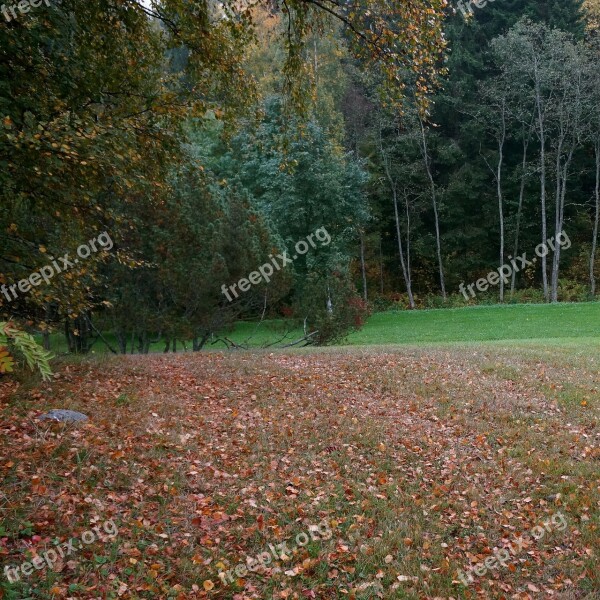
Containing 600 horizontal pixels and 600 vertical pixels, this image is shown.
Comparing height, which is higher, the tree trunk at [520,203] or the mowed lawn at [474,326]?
the tree trunk at [520,203]

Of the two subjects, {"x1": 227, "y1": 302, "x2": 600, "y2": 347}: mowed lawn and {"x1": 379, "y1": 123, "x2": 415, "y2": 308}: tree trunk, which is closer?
{"x1": 227, "y1": 302, "x2": 600, "y2": 347}: mowed lawn

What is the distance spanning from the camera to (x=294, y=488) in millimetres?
5777

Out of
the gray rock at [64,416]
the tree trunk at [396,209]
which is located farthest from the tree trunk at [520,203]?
the gray rock at [64,416]

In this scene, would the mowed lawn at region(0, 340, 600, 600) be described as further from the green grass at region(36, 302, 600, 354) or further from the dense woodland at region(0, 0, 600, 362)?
the green grass at region(36, 302, 600, 354)

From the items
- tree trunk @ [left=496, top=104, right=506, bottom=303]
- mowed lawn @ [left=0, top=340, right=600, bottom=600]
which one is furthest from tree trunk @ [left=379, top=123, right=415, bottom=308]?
mowed lawn @ [left=0, top=340, right=600, bottom=600]

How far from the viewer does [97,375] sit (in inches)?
342

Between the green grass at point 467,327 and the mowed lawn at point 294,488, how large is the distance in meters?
11.0

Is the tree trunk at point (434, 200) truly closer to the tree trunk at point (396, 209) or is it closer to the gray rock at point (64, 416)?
the tree trunk at point (396, 209)

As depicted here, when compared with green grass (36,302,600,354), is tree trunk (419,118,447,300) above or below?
above

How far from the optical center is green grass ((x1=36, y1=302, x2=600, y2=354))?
2192 cm

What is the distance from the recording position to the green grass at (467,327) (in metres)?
21.9

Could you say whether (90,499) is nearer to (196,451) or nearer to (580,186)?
(196,451)

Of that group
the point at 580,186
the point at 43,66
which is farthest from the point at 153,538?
the point at 580,186

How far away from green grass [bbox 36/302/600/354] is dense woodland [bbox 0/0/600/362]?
10.9 feet
